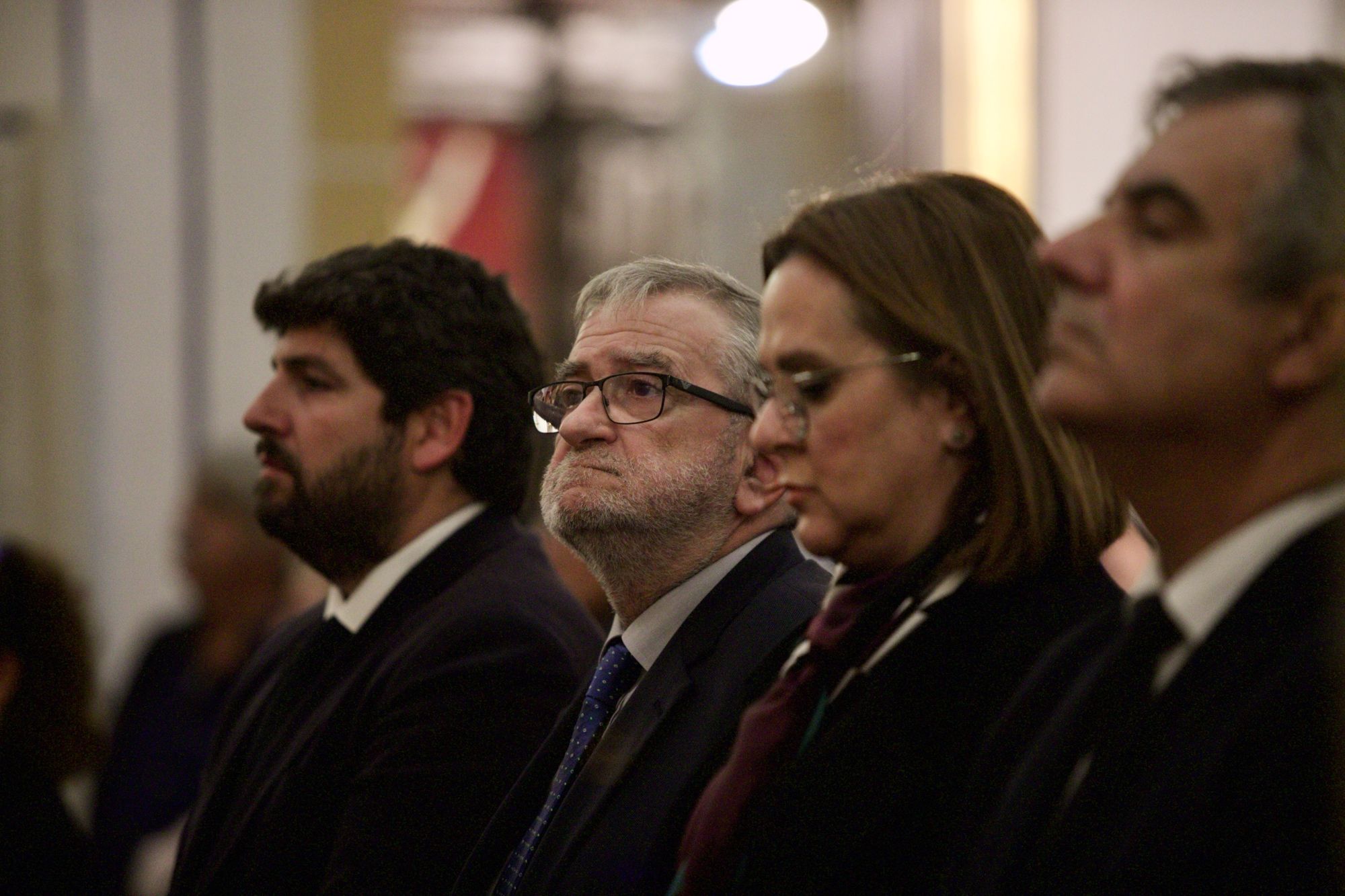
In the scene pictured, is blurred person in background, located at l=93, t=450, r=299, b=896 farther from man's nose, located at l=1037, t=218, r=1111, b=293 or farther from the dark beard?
man's nose, located at l=1037, t=218, r=1111, b=293

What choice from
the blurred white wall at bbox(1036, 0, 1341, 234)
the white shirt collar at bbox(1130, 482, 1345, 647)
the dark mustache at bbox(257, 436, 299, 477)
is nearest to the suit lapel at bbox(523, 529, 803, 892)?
the white shirt collar at bbox(1130, 482, 1345, 647)

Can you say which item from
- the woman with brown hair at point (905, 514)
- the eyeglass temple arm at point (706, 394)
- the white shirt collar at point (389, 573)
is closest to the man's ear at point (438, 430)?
the white shirt collar at point (389, 573)

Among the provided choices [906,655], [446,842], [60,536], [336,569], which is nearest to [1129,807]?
[906,655]

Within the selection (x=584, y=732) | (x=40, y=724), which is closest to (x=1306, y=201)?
(x=584, y=732)

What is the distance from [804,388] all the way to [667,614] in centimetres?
69

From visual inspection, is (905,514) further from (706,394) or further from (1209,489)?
(706,394)

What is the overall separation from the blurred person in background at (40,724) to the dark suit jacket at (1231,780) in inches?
78.0

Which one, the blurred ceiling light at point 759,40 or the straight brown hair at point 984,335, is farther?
the blurred ceiling light at point 759,40

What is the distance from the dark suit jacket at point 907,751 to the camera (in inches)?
63.9

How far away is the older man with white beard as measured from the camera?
2.16 meters

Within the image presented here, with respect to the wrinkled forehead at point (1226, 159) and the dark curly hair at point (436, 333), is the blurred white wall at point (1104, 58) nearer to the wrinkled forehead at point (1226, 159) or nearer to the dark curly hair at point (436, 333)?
the dark curly hair at point (436, 333)

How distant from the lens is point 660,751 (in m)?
2.18

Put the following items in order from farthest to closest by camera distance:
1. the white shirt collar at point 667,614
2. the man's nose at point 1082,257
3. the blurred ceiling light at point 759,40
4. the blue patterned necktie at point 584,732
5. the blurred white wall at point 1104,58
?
the blurred ceiling light at point 759,40
the blurred white wall at point 1104,58
the white shirt collar at point 667,614
the blue patterned necktie at point 584,732
the man's nose at point 1082,257

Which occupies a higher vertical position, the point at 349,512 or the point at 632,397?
the point at 632,397
